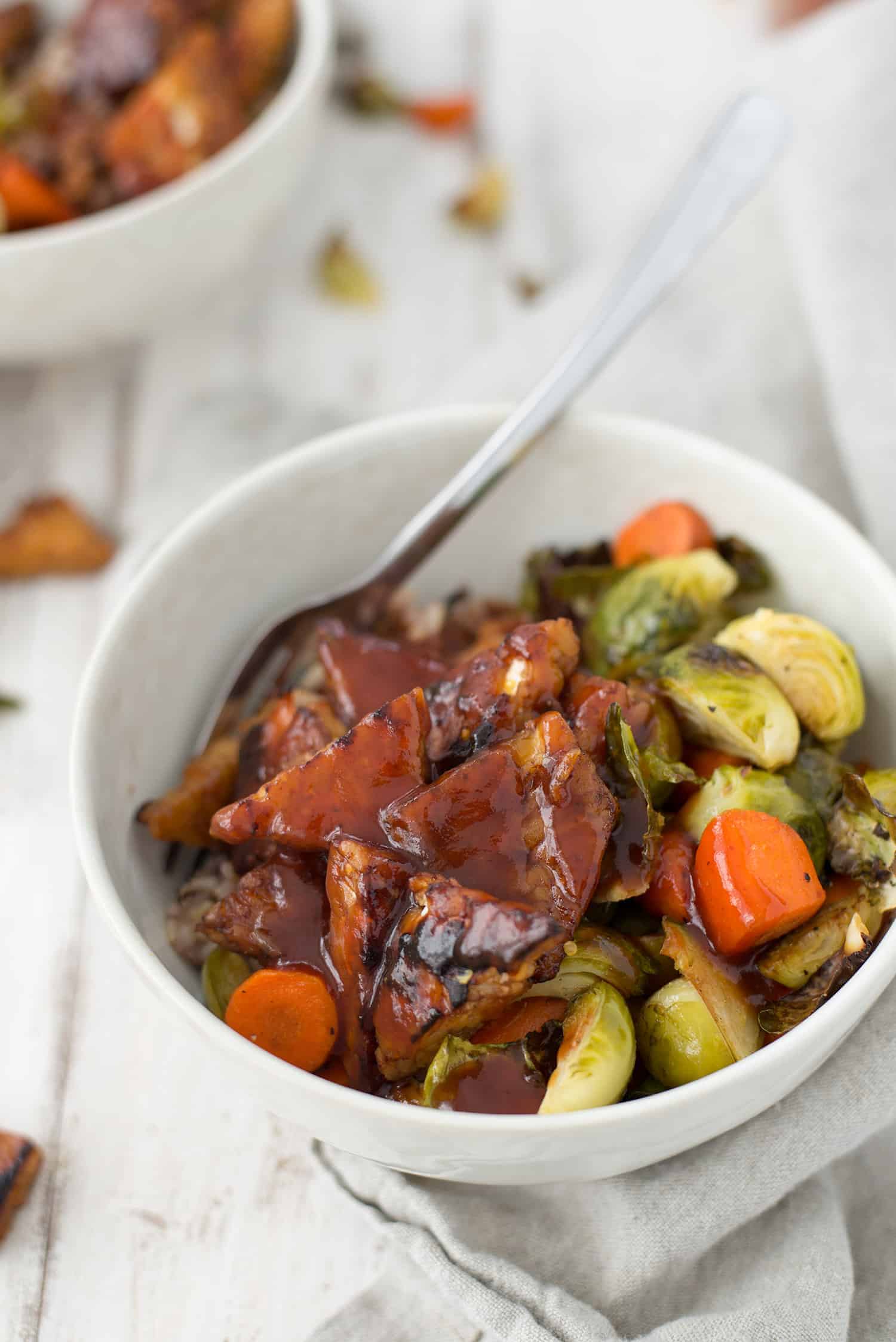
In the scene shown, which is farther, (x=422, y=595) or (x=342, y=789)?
(x=422, y=595)

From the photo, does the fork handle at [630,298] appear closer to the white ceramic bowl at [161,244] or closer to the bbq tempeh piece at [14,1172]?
the white ceramic bowl at [161,244]

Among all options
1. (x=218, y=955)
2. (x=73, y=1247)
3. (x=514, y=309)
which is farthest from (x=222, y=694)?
(x=514, y=309)

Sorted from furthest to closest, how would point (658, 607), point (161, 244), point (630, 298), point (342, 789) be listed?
point (161, 244) < point (630, 298) < point (658, 607) < point (342, 789)

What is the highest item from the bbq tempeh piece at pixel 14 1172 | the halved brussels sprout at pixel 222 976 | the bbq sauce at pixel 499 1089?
the bbq sauce at pixel 499 1089

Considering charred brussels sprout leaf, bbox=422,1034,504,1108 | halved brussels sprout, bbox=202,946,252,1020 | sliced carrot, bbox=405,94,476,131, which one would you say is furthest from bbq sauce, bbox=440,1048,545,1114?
sliced carrot, bbox=405,94,476,131

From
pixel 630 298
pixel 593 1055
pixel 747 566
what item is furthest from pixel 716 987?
pixel 630 298

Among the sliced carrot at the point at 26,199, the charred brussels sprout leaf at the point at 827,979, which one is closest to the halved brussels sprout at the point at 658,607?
the charred brussels sprout leaf at the point at 827,979

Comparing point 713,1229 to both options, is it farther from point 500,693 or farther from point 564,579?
point 564,579
